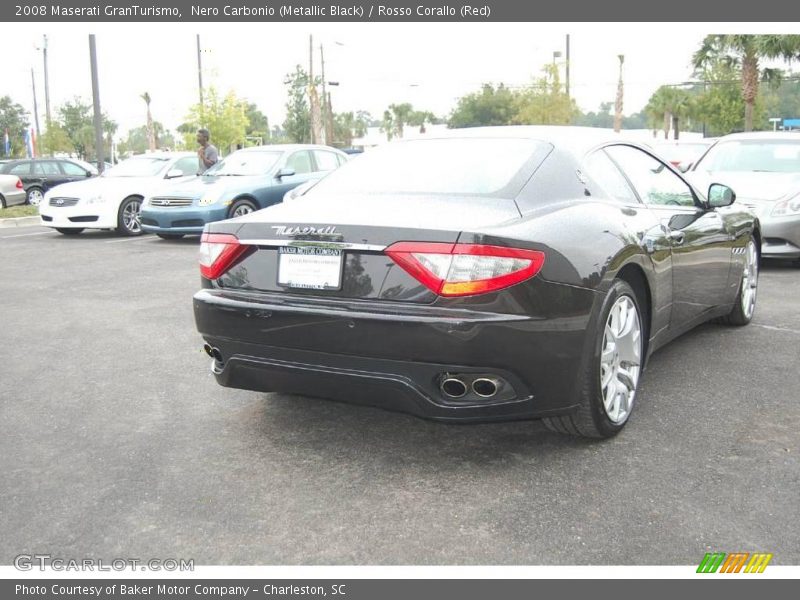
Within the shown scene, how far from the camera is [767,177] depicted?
354 inches

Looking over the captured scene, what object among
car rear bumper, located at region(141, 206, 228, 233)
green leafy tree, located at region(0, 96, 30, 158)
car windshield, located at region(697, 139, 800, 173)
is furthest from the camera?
green leafy tree, located at region(0, 96, 30, 158)

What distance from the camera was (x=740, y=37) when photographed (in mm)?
28266

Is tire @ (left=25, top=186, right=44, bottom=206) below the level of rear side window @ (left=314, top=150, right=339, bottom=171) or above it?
below

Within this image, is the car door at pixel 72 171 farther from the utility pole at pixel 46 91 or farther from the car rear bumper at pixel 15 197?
the utility pole at pixel 46 91

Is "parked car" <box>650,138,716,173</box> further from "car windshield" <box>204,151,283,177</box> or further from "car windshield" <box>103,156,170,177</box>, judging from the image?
"car windshield" <box>103,156,170,177</box>

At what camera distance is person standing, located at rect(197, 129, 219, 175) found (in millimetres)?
13688

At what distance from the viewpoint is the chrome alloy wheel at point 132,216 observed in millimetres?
13406

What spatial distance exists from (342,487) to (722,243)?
3123mm

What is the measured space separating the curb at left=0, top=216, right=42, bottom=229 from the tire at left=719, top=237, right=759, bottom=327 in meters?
14.4

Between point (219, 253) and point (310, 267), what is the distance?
1.74ft

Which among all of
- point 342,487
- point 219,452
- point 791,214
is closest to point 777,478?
point 342,487

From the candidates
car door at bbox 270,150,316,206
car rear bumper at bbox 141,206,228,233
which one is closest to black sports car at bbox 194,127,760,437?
car rear bumper at bbox 141,206,228,233

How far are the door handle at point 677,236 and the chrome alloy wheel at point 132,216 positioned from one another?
10.6 metres

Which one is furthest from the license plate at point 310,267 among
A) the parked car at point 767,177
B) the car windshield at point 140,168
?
the car windshield at point 140,168
